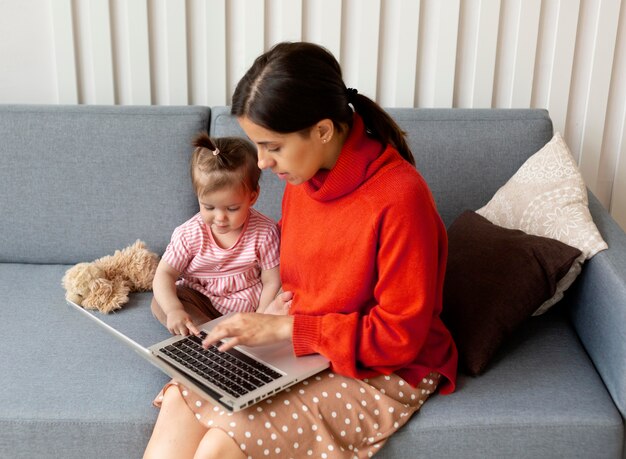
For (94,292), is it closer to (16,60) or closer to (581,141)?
(16,60)

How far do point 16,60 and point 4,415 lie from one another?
1215 mm

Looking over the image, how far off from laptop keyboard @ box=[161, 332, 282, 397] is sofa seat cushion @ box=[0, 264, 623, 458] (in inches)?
4.7

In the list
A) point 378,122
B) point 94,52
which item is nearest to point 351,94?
point 378,122

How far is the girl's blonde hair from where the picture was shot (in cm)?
169

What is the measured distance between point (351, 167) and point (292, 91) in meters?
0.19

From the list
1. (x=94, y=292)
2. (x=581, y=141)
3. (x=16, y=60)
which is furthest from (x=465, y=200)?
(x=16, y=60)

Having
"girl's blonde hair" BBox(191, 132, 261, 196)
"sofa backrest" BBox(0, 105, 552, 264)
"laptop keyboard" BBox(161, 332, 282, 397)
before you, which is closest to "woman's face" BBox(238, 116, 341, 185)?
"girl's blonde hair" BBox(191, 132, 261, 196)

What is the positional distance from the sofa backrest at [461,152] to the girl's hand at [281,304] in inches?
15.3

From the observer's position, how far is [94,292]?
1898 millimetres

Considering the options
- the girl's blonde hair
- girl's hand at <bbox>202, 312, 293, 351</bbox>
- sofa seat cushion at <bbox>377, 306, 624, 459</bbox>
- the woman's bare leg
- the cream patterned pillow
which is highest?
the girl's blonde hair

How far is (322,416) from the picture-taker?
143 centimetres

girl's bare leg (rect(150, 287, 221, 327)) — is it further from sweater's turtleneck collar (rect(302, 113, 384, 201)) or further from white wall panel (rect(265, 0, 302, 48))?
white wall panel (rect(265, 0, 302, 48))

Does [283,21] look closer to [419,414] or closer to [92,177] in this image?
[92,177]

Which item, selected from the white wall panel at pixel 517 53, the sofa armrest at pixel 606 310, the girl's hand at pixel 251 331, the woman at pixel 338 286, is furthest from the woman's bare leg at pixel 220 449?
the white wall panel at pixel 517 53
